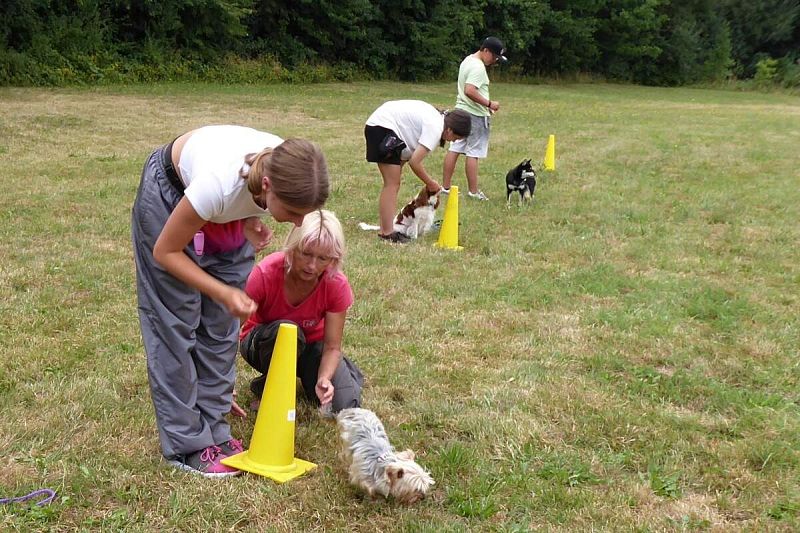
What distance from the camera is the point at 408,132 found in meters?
6.45

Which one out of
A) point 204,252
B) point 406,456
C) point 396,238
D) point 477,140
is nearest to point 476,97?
point 477,140

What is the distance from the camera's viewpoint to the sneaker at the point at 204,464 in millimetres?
2973

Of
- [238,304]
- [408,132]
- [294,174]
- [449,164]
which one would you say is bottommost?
[449,164]

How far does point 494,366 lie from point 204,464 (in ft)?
5.85

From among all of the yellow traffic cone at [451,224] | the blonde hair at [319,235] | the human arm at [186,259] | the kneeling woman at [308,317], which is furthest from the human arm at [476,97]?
the human arm at [186,259]

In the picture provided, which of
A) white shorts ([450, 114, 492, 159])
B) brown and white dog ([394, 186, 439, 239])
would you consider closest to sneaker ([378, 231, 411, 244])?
brown and white dog ([394, 186, 439, 239])

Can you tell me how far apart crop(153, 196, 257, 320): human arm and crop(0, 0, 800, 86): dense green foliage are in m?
18.0

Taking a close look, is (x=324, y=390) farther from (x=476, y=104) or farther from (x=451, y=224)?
(x=476, y=104)

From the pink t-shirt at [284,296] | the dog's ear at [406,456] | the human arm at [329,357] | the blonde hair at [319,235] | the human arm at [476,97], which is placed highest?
the human arm at [476,97]

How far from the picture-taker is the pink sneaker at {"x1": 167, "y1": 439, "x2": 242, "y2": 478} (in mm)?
2973

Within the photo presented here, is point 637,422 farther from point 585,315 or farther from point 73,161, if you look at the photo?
point 73,161

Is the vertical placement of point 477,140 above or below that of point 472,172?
above

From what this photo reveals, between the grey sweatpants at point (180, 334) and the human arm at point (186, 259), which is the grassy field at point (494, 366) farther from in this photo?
the human arm at point (186, 259)

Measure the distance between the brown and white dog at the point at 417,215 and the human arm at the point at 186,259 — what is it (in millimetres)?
4207
